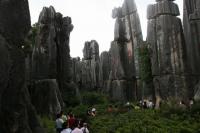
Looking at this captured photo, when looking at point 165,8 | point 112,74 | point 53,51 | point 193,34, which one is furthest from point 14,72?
point 112,74

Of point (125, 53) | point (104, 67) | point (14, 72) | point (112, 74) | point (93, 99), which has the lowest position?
point (93, 99)

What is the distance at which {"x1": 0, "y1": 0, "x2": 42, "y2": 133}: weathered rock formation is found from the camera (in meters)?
8.60

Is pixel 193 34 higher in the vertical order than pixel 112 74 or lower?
higher

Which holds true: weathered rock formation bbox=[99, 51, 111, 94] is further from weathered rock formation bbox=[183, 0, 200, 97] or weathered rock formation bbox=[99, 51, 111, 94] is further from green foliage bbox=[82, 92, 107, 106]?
weathered rock formation bbox=[183, 0, 200, 97]

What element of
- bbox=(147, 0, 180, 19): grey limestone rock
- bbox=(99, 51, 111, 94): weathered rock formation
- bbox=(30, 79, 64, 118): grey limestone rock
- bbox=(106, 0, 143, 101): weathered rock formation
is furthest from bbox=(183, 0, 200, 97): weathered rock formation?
bbox=(99, 51, 111, 94): weathered rock formation

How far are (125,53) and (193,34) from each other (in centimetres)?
730

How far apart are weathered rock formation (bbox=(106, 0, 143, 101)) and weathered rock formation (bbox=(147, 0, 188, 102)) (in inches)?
242

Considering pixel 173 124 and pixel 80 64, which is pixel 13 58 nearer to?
pixel 173 124

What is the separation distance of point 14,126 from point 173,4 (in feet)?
65.7

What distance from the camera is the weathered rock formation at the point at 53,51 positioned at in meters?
23.3

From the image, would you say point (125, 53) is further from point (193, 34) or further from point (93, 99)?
point (193, 34)

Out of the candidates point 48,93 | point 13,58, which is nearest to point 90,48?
point 48,93

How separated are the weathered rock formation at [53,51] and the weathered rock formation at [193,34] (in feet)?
28.0

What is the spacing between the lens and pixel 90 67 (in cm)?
4456
